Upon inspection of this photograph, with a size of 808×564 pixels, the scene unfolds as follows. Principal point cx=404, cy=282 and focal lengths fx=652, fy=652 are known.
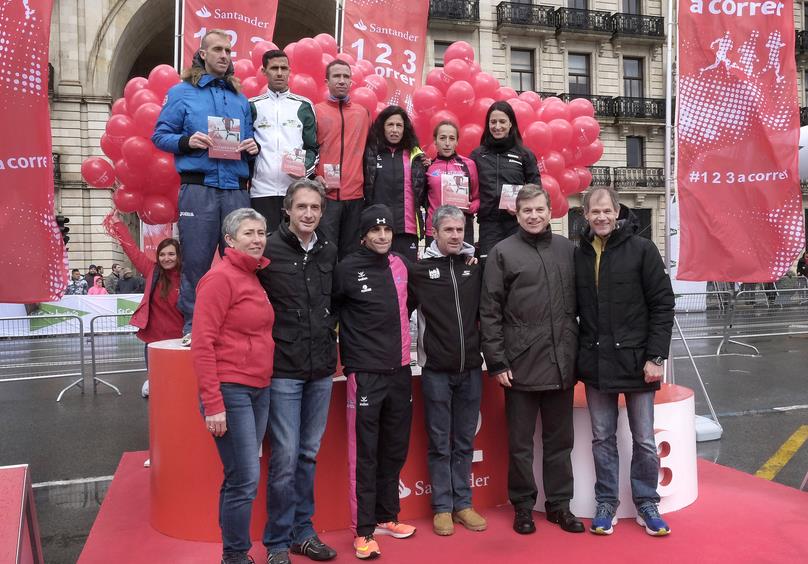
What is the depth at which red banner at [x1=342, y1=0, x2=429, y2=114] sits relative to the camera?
27.8ft

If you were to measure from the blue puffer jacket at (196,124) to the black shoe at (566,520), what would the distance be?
9.39 feet

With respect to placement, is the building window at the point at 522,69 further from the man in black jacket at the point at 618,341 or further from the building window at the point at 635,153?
the man in black jacket at the point at 618,341

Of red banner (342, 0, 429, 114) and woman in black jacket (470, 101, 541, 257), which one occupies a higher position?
red banner (342, 0, 429, 114)

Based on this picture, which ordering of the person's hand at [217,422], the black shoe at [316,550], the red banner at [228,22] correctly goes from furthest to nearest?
1. the red banner at [228,22]
2. the black shoe at [316,550]
3. the person's hand at [217,422]

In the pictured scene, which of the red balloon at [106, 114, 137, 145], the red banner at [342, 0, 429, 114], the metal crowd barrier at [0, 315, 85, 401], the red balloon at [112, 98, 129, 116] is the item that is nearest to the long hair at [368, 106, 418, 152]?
the red balloon at [106, 114, 137, 145]

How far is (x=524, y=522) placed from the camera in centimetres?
379

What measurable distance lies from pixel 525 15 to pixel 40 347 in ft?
80.8

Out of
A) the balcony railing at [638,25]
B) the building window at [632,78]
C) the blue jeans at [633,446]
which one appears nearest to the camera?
the blue jeans at [633,446]

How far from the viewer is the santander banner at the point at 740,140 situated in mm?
5633

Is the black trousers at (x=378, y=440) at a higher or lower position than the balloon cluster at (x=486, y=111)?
lower

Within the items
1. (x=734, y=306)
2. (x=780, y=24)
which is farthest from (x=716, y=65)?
(x=734, y=306)

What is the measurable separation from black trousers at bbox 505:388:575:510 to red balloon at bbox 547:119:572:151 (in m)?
3.98

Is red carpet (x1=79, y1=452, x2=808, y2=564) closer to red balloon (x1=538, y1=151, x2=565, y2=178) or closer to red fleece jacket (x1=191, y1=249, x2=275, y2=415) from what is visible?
red fleece jacket (x1=191, y1=249, x2=275, y2=415)

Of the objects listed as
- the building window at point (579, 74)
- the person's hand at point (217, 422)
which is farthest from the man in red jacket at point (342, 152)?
the building window at point (579, 74)
